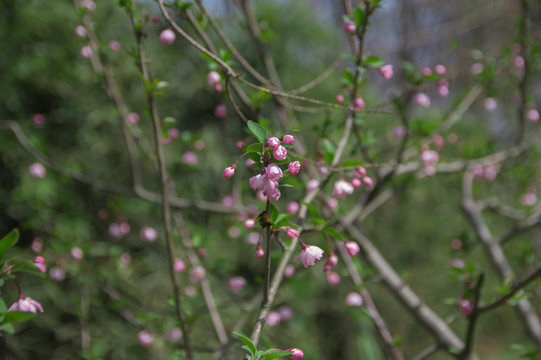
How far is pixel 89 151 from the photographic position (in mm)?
1504

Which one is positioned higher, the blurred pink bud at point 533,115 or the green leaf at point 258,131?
the blurred pink bud at point 533,115

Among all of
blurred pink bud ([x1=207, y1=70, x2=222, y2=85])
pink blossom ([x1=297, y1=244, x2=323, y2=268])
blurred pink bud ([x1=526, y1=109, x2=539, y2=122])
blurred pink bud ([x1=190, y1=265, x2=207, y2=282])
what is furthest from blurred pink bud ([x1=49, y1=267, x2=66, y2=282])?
blurred pink bud ([x1=526, y1=109, x2=539, y2=122])

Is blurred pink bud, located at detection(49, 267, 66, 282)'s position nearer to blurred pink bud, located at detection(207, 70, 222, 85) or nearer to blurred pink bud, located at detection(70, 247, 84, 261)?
blurred pink bud, located at detection(70, 247, 84, 261)

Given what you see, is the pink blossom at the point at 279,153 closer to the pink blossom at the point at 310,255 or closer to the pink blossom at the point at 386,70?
the pink blossom at the point at 310,255

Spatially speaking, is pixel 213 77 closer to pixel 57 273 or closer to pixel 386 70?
pixel 386 70

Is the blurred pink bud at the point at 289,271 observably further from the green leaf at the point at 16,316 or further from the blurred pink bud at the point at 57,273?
the green leaf at the point at 16,316

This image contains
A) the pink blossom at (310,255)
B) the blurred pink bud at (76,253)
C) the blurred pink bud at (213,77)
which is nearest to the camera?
the pink blossom at (310,255)

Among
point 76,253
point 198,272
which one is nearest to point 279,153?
point 198,272

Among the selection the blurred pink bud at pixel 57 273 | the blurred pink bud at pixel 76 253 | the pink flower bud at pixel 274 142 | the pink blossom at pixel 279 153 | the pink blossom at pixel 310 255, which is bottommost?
the blurred pink bud at pixel 57 273

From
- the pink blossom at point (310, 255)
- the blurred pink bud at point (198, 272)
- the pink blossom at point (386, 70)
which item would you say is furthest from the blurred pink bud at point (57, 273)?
the pink blossom at point (386, 70)

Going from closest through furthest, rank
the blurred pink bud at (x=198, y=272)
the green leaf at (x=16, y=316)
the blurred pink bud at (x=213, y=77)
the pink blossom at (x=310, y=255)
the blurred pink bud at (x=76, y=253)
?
1. the green leaf at (x=16, y=316)
2. the pink blossom at (x=310, y=255)
3. the blurred pink bud at (x=213, y=77)
4. the blurred pink bud at (x=198, y=272)
5. the blurred pink bud at (x=76, y=253)

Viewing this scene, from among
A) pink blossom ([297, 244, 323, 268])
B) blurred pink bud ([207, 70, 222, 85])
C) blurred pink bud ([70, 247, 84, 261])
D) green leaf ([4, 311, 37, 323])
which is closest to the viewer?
green leaf ([4, 311, 37, 323])

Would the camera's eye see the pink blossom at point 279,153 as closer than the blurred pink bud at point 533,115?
Yes

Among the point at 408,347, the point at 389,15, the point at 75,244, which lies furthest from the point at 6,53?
the point at 389,15
